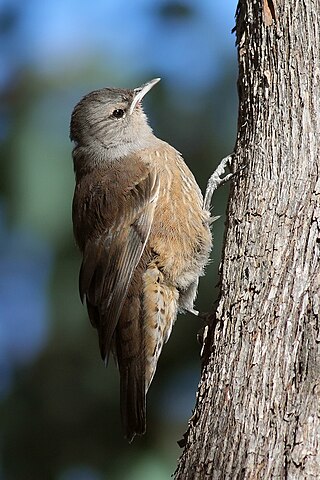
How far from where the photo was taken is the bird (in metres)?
4.38

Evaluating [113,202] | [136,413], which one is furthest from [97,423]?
[113,202]

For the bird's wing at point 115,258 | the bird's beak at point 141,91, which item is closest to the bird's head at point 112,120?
the bird's beak at point 141,91

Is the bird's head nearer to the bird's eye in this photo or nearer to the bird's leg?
the bird's eye

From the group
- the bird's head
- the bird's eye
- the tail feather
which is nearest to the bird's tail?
the tail feather

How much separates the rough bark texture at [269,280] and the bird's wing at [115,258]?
0.98 meters

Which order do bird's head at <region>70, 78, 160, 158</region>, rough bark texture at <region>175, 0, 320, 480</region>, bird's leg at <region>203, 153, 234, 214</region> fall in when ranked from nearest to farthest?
rough bark texture at <region>175, 0, 320, 480</region>
bird's leg at <region>203, 153, 234, 214</region>
bird's head at <region>70, 78, 160, 158</region>

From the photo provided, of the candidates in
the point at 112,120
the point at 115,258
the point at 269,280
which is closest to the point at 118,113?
the point at 112,120

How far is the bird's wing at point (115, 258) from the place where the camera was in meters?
4.34

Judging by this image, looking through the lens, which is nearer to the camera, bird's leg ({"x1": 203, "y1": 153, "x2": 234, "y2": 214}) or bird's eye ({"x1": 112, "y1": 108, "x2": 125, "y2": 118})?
bird's leg ({"x1": 203, "y1": 153, "x2": 234, "y2": 214})

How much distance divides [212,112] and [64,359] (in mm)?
1855

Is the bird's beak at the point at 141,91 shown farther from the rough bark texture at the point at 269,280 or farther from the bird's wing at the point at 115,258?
the rough bark texture at the point at 269,280

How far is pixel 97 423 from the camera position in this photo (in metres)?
5.25

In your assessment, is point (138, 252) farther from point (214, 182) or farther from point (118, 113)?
point (118, 113)

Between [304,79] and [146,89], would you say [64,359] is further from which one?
[304,79]
